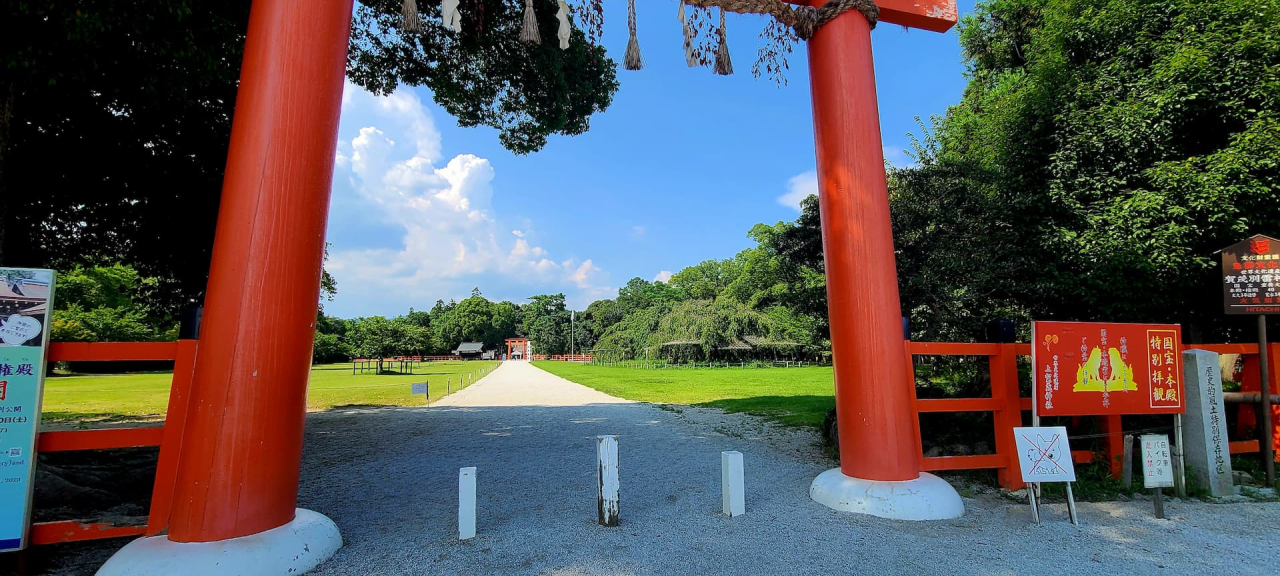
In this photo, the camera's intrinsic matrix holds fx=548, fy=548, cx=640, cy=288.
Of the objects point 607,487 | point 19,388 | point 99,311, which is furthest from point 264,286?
point 99,311

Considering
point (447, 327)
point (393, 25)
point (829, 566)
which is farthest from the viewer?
point (447, 327)

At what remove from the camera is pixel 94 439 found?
3029mm

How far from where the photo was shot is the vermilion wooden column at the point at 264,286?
292cm

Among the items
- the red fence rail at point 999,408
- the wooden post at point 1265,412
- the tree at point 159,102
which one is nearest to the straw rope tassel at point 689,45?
the tree at point 159,102

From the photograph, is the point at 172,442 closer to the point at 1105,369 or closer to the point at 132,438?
the point at 132,438

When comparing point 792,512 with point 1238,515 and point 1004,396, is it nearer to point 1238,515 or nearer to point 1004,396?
point 1004,396

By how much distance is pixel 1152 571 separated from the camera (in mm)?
3131

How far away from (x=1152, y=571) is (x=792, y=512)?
2.05m

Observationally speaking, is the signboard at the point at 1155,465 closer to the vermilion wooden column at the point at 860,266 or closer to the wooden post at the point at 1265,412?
the vermilion wooden column at the point at 860,266

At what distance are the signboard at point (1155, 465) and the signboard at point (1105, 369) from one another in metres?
0.47

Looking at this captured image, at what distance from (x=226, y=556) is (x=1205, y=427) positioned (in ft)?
24.6

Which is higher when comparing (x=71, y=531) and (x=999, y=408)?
(x=999, y=408)

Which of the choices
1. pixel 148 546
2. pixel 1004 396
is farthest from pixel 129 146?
pixel 1004 396

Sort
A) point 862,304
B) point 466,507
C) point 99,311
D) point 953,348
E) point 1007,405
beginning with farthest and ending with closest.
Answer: point 99,311, point 1007,405, point 953,348, point 862,304, point 466,507
